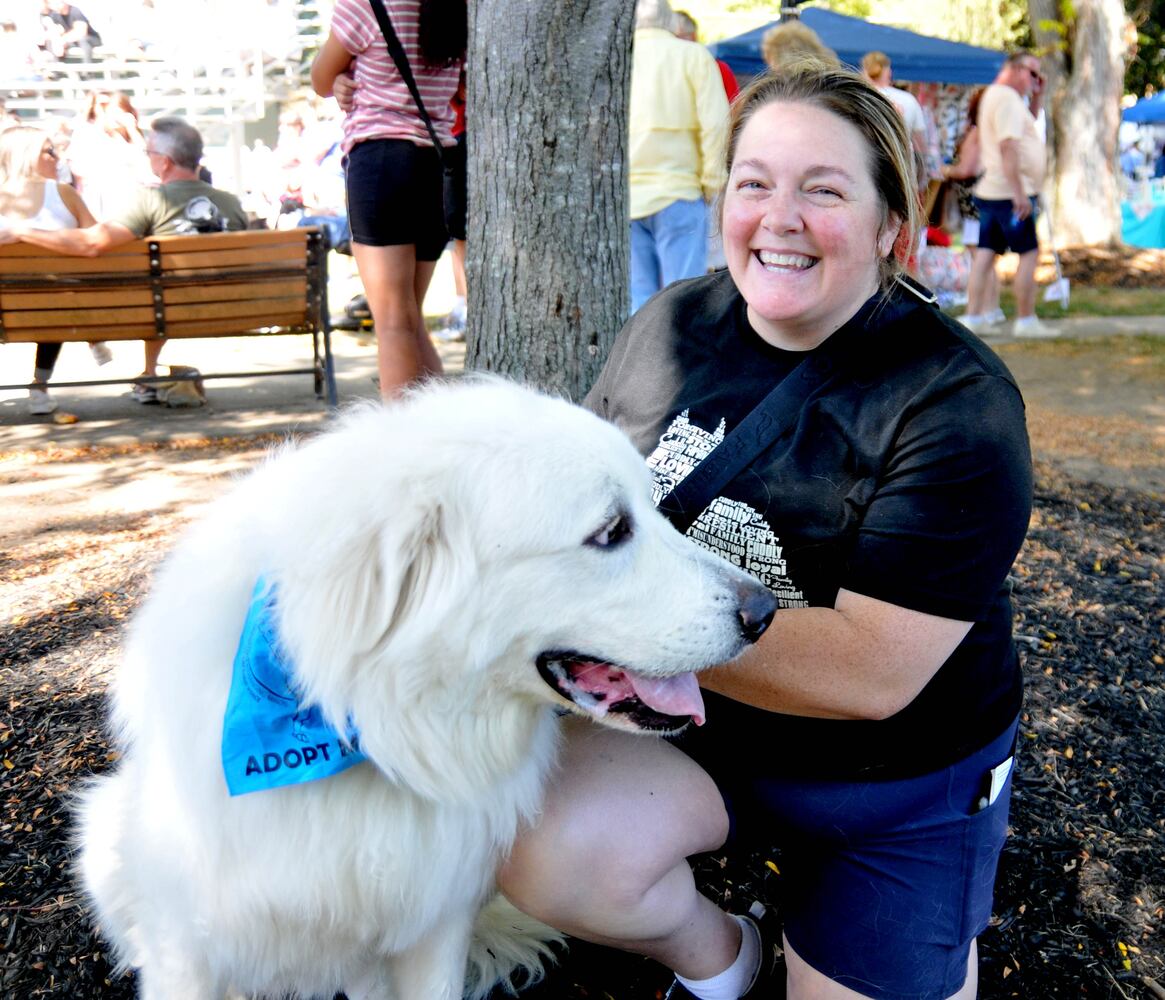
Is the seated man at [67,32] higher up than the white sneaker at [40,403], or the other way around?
the seated man at [67,32]

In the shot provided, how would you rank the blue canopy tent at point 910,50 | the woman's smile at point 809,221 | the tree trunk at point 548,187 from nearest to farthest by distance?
1. the woman's smile at point 809,221
2. the tree trunk at point 548,187
3. the blue canopy tent at point 910,50

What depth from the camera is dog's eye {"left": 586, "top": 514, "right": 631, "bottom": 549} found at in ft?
6.05

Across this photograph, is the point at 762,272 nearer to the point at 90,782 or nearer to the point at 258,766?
the point at 258,766

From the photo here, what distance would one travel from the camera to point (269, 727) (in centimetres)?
176

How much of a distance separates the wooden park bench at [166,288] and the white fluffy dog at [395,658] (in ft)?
15.8

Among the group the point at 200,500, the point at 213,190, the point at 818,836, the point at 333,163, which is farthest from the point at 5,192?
A: the point at 818,836

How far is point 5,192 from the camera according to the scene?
688 centimetres

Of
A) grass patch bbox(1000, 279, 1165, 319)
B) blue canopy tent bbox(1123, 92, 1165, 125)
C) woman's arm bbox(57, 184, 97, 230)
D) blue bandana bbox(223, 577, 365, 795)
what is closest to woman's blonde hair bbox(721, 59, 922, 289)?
blue bandana bbox(223, 577, 365, 795)

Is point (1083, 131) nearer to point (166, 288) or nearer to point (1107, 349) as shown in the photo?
point (1107, 349)

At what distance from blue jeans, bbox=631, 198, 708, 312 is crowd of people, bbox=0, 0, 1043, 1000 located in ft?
11.9

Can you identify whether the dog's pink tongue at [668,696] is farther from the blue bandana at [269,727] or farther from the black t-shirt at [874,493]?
the blue bandana at [269,727]

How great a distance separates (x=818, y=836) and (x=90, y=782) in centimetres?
188

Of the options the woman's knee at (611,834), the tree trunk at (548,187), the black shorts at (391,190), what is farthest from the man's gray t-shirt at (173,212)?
the woman's knee at (611,834)

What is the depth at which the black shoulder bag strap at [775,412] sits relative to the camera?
2113mm
